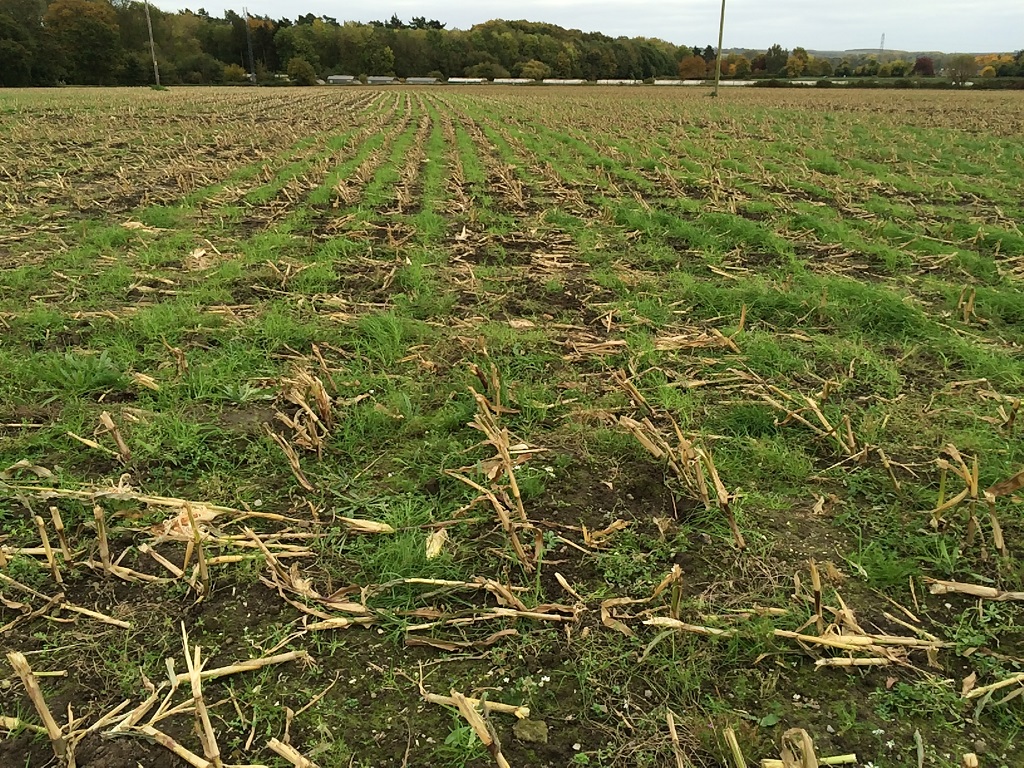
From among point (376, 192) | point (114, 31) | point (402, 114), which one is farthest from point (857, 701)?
point (114, 31)

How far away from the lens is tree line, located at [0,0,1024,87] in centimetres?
7162

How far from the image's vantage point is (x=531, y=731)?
2.27 m

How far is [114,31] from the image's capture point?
74062mm

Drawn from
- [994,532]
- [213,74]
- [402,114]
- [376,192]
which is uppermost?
[213,74]

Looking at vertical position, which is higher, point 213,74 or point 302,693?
point 213,74

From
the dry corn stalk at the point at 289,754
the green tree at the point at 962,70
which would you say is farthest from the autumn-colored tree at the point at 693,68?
the dry corn stalk at the point at 289,754

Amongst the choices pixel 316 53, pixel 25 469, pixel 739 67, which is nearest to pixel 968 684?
pixel 25 469

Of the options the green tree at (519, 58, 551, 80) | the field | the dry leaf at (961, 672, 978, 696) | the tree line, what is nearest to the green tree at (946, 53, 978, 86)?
the tree line

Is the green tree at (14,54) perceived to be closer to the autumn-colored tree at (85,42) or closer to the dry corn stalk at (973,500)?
the autumn-colored tree at (85,42)

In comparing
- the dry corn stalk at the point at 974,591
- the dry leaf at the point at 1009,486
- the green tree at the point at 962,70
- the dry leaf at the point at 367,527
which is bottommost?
the dry corn stalk at the point at 974,591

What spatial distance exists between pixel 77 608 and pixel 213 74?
332 feet

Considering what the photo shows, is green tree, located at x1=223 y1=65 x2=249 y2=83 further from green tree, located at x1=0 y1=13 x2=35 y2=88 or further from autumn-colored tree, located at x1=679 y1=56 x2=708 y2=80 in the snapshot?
autumn-colored tree, located at x1=679 y1=56 x2=708 y2=80

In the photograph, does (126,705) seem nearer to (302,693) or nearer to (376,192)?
(302,693)

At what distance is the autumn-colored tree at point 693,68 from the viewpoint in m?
109
